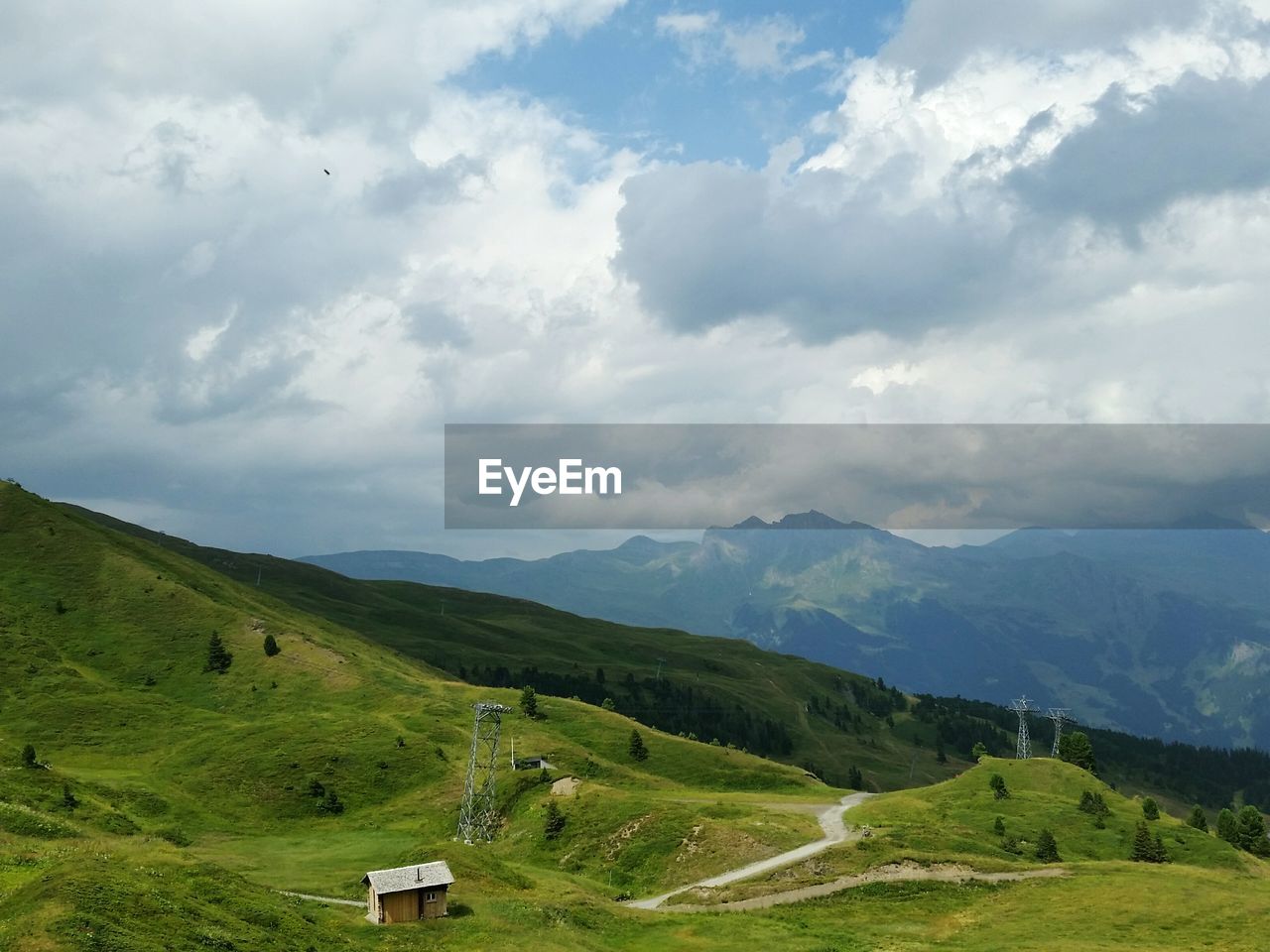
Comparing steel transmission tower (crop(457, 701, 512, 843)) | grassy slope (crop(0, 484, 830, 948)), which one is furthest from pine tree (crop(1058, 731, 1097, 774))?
steel transmission tower (crop(457, 701, 512, 843))

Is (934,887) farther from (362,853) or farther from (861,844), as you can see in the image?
(362,853)

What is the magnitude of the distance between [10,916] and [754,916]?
155 feet

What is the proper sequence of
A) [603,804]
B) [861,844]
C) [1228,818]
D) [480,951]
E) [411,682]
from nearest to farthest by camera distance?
[480,951], [861,844], [603,804], [1228,818], [411,682]

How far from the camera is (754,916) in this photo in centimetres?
6938

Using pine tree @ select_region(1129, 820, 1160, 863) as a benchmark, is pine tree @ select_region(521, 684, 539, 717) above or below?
above

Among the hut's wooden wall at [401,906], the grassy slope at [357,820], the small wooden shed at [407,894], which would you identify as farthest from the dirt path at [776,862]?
the hut's wooden wall at [401,906]

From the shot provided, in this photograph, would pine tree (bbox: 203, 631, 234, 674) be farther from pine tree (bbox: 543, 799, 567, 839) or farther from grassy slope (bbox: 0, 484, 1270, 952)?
pine tree (bbox: 543, 799, 567, 839)

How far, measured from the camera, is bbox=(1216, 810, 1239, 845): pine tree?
12719 centimetres

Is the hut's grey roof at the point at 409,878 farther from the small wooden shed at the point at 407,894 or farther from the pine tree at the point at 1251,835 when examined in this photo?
the pine tree at the point at 1251,835

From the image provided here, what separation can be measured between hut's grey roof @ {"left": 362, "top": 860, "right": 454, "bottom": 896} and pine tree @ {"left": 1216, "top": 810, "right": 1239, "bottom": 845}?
113 m

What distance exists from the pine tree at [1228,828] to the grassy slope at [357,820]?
19.0 meters

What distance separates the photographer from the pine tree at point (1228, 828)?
Result: 127188 millimetres

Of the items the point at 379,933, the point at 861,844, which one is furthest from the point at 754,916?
the point at 379,933

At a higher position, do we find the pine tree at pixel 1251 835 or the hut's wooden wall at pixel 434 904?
the hut's wooden wall at pixel 434 904
